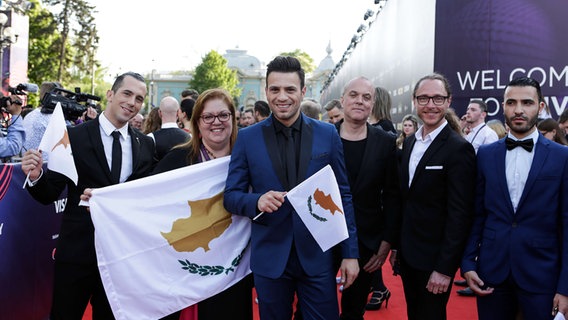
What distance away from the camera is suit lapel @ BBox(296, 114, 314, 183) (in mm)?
2982

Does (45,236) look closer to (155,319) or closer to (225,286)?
(155,319)

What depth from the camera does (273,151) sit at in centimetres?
301

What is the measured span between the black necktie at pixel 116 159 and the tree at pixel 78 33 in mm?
40871

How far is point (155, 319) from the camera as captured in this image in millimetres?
3402

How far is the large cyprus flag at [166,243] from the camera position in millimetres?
3334

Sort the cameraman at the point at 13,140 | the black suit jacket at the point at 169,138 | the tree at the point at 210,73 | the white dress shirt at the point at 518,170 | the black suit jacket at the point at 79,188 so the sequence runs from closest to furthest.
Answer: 1. the white dress shirt at the point at 518,170
2. the black suit jacket at the point at 79,188
3. the black suit jacket at the point at 169,138
4. the cameraman at the point at 13,140
5. the tree at the point at 210,73

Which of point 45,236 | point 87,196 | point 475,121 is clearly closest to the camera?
point 87,196

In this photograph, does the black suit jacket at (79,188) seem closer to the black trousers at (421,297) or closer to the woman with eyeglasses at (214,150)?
the woman with eyeglasses at (214,150)

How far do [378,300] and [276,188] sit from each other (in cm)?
310

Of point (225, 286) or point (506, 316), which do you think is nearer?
point (506, 316)

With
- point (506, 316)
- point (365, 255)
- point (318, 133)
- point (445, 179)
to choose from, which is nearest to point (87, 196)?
point (318, 133)

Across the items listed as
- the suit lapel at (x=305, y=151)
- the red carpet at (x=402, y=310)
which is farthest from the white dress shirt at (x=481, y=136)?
the suit lapel at (x=305, y=151)

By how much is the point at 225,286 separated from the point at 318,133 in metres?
1.17

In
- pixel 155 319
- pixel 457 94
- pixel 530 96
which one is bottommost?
pixel 155 319
